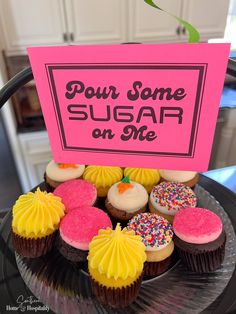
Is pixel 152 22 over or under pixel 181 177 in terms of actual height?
over

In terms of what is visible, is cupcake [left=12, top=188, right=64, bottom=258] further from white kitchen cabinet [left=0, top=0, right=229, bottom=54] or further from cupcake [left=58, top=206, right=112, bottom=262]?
white kitchen cabinet [left=0, top=0, right=229, bottom=54]

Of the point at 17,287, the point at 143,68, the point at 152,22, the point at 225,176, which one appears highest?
the point at 143,68

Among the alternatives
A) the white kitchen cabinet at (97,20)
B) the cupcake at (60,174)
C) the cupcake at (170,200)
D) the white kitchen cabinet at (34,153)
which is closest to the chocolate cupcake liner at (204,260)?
the cupcake at (170,200)

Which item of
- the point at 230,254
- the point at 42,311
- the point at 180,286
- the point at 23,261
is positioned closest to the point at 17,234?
the point at 23,261

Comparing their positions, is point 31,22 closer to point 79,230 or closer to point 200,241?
point 79,230

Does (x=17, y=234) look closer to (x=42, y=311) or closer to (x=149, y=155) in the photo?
(x=42, y=311)

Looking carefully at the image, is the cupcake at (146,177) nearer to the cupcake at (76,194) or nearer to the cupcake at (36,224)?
the cupcake at (76,194)

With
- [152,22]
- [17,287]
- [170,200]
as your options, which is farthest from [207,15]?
[17,287]

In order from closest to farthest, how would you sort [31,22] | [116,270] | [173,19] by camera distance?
[116,270]
[31,22]
[173,19]
